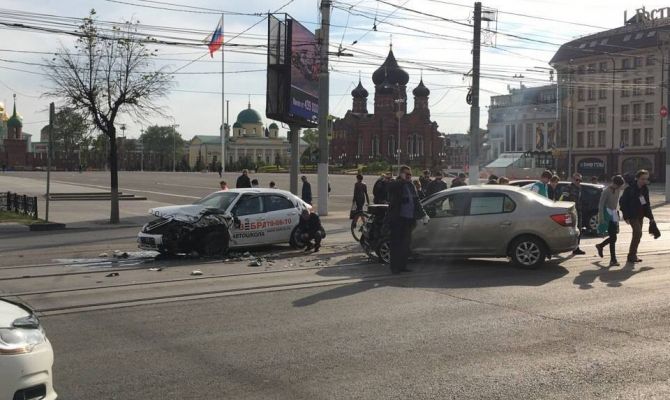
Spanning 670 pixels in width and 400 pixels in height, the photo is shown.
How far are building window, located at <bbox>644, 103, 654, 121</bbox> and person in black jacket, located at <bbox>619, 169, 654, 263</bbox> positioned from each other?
77421 mm

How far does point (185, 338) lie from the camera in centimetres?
675

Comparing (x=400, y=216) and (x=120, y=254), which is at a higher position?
(x=400, y=216)

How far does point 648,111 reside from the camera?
8262cm

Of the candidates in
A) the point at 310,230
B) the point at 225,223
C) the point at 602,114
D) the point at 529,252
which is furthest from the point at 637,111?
the point at 225,223

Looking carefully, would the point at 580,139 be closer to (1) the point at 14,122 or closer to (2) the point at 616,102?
(2) the point at 616,102

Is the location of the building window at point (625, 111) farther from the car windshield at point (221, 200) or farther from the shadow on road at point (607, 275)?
the car windshield at point (221, 200)

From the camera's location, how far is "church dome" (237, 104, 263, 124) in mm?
153375

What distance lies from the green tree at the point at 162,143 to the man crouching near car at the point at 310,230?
478 ft

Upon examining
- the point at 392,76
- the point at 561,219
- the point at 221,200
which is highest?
the point at 392,76

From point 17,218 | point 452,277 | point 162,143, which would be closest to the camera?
point 452,277

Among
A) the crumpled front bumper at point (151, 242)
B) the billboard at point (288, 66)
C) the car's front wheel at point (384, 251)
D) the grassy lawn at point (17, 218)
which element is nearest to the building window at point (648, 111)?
the billboard at point (288, 66)

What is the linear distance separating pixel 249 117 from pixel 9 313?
151648 millimetres

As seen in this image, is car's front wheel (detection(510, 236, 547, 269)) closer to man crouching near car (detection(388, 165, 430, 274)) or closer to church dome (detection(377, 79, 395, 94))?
man crouching near car (detection(388, 165, 430, 274))

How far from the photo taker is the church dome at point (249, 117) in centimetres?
15338
